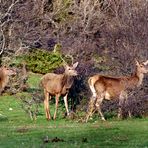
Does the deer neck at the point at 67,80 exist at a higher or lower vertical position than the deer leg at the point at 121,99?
higher

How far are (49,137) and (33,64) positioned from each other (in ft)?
83.8

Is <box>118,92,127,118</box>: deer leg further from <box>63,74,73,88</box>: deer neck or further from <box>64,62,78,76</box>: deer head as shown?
<box>64,62,78,76</box>: deer head

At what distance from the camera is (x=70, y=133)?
68.9 feet

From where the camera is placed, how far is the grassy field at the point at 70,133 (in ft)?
60.9

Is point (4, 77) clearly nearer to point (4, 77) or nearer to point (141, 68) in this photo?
point (4, 77)

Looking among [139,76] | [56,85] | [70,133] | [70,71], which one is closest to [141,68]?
[139,76]

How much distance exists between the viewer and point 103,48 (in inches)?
1463

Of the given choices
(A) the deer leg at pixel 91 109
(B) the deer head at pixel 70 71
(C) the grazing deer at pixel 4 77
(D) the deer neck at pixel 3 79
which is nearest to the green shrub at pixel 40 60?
(C) the grazing deer at pixel 4 77

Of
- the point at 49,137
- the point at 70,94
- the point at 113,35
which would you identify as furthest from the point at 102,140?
the point at 113,35

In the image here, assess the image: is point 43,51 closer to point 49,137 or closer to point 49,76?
point 49,76

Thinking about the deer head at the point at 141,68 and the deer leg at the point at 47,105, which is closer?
the deer leg at the point at 47,105

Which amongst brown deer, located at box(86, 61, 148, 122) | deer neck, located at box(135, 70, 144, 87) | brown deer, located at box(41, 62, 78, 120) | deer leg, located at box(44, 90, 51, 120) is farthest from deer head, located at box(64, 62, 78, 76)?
deer neck, located at box(135, 70, 144, 87)

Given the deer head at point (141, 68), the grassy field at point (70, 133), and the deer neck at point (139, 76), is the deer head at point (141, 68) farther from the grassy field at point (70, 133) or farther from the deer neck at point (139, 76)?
the grassy field at point (70, 133)

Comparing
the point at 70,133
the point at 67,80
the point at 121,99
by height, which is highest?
the point at 67,80
